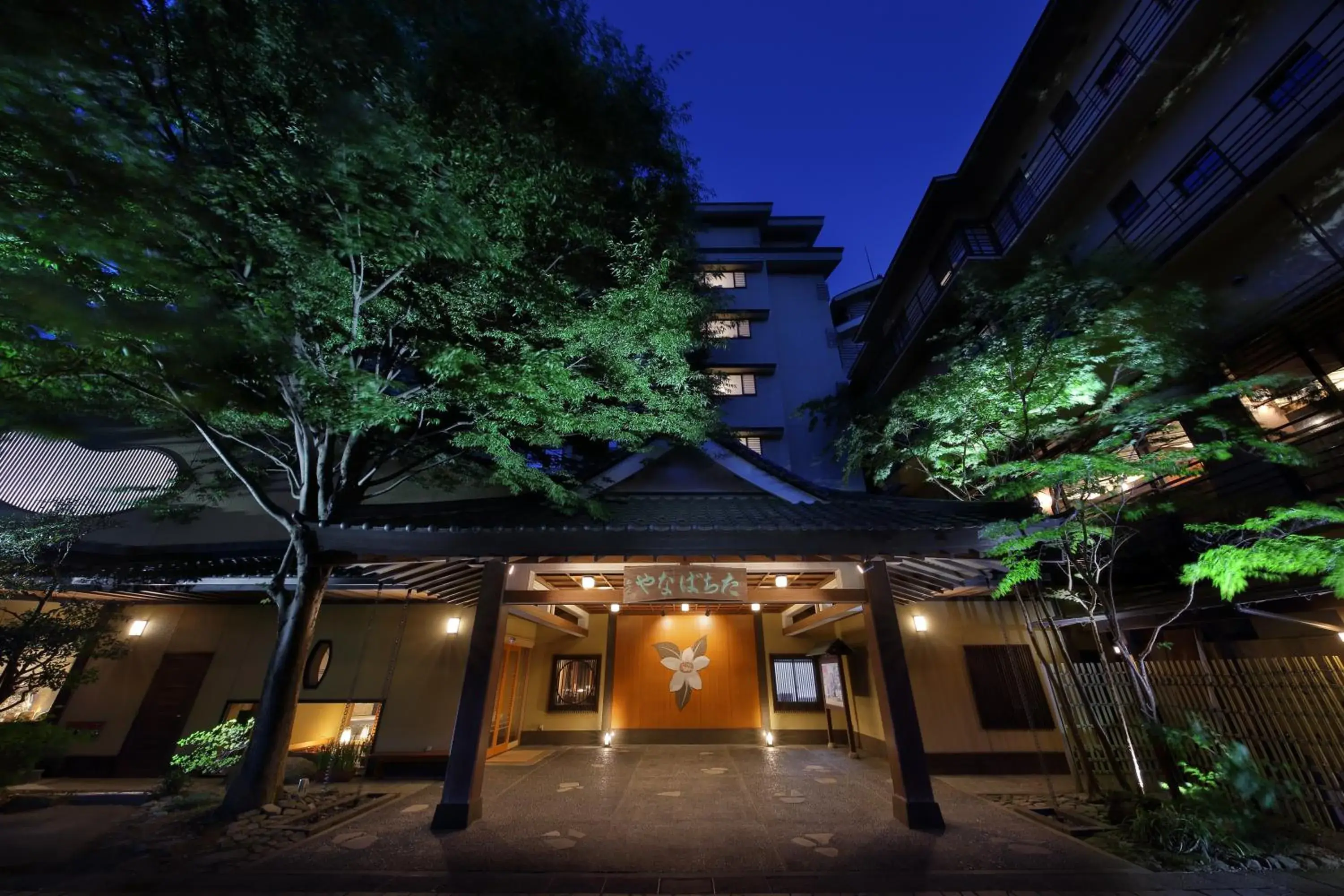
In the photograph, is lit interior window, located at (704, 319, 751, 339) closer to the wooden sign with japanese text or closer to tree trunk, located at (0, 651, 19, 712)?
the wooden sign with japanese text

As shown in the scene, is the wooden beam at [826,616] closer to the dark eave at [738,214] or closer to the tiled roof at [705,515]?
the tiled roof at [705,515]

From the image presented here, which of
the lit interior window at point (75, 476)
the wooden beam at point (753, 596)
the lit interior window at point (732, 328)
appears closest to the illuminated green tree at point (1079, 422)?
the wooden beam at point (753, 596)

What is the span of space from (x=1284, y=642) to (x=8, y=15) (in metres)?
16.7

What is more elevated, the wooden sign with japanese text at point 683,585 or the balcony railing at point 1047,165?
the balcony railing at point 1047,165

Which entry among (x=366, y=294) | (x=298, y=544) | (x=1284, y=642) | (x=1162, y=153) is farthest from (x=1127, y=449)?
(x=298, y=544)

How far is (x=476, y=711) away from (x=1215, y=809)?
8.08 metres

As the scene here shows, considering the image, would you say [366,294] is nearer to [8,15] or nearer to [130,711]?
[8,15]

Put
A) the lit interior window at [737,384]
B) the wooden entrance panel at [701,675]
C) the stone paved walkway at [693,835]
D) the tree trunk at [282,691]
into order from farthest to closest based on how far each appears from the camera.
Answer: the lit interior window at [737,384]
the wooden entrance panel at [701,675]
the tree trunk at [282,691]
the stone paved walkway at [693,835]

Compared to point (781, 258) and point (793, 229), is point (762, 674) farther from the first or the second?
point (793, 229)

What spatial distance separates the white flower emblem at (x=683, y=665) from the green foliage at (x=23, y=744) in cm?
1092

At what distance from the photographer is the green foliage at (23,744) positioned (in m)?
6.44

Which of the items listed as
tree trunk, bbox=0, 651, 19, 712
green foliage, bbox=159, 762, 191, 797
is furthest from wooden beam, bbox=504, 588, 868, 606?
tree trunk, bbox=0, 651, 19, 712

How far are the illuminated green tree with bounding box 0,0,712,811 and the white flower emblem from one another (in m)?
7.33

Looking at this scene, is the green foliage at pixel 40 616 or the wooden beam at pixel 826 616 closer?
the green foliage at pixel 40 616
